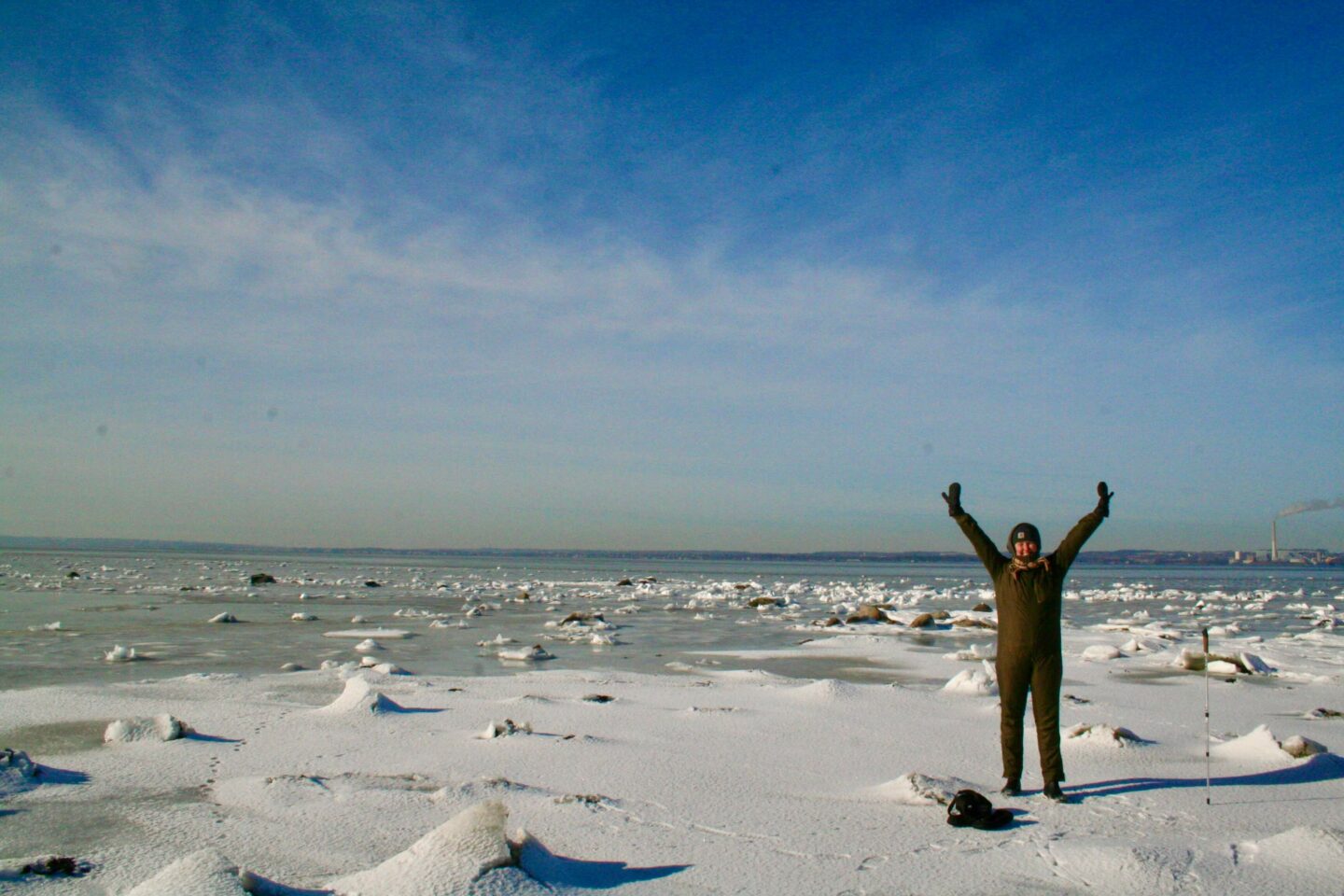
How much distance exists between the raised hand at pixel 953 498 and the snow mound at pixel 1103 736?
202 centimetres

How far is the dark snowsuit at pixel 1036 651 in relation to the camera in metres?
4.75

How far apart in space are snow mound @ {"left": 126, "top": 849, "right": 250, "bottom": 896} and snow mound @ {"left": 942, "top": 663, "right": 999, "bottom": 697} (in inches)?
255

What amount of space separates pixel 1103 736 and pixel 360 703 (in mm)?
5147

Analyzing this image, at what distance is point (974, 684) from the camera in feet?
27.6

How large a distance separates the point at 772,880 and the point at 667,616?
15.9m

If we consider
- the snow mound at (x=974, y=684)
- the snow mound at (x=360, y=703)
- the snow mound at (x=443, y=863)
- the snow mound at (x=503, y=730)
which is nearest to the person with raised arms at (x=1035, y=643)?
the snow mound at (x=443, y=863)

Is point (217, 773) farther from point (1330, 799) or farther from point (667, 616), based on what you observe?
point (667, 616)

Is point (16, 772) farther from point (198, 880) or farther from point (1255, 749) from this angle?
point (1255, 749)

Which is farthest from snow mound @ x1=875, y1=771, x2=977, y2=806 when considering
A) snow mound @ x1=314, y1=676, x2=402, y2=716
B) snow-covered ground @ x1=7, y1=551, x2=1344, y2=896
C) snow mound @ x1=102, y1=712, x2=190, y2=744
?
snow mound @ x1=102, y1=712, x2=190, y2=744

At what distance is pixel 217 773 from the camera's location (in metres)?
5.16

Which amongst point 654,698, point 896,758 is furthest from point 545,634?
point 896,758

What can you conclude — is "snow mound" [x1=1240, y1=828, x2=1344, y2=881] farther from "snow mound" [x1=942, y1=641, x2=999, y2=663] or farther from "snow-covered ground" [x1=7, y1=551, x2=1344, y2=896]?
"snow mound" [x1=942, y1=641, x2=999, y2=663]

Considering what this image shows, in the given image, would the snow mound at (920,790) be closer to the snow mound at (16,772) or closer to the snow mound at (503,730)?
the snow mound at (503,730)

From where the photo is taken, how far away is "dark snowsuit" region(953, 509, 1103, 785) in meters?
4.75
